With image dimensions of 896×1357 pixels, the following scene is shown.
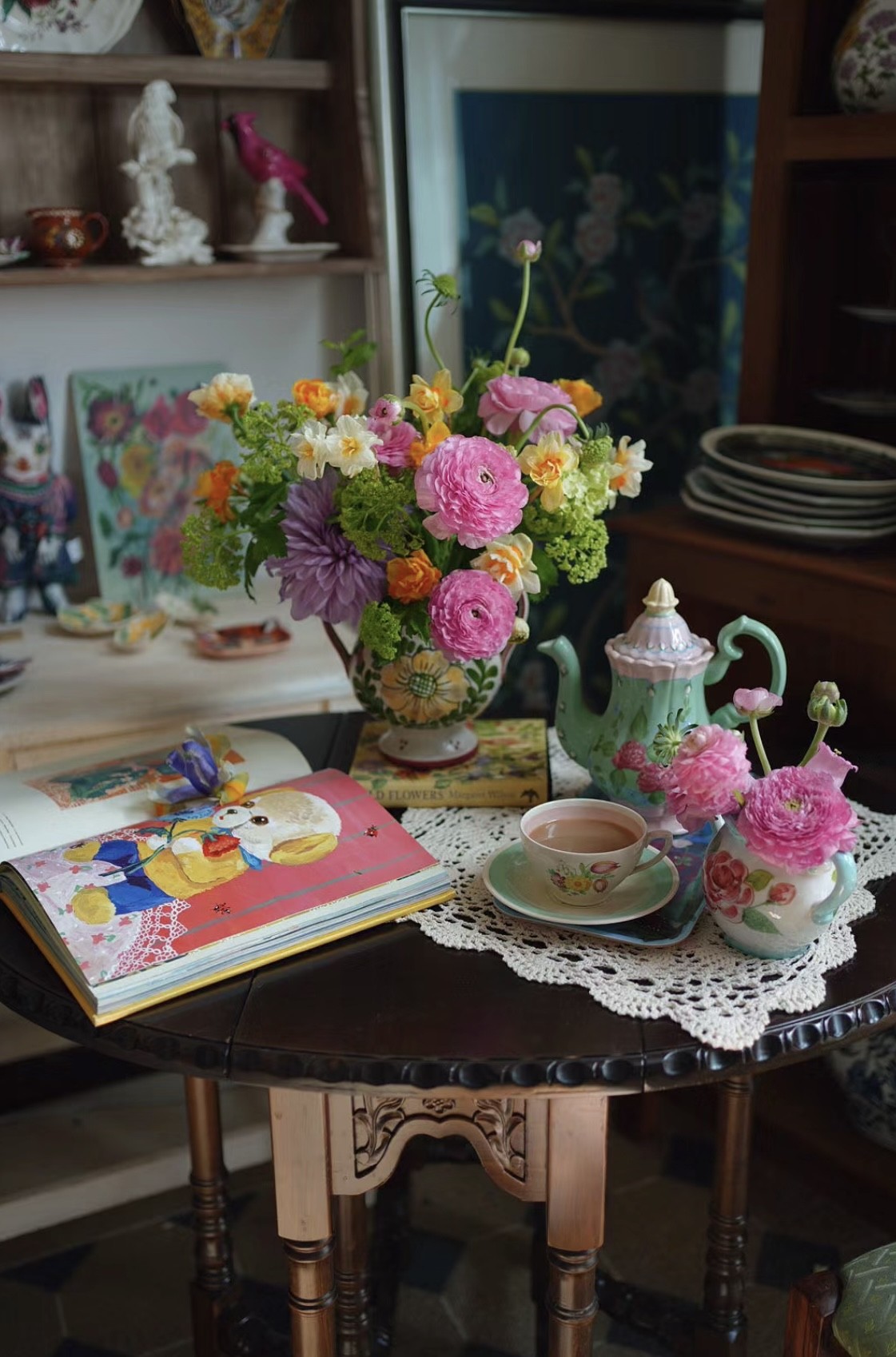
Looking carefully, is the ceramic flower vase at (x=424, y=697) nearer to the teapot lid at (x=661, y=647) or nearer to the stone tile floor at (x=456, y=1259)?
the teapot lid at (x=661, y=647)

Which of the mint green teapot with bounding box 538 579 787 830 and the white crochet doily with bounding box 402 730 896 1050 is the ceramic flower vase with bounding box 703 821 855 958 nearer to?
the white crochet doily with bounding box 402 730 896 1050

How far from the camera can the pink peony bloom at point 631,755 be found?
1303 millimetres

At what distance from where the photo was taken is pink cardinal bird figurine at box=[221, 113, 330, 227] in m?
2.00

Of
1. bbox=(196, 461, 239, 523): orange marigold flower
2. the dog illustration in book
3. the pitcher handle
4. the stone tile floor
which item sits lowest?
the stone tile floor

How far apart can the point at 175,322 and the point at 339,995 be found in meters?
1.40

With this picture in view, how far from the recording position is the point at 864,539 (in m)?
1.79

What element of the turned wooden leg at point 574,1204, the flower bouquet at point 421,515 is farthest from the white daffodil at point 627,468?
the turned wooden leg at point 574,1204

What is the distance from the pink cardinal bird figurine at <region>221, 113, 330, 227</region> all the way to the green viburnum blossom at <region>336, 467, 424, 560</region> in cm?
91

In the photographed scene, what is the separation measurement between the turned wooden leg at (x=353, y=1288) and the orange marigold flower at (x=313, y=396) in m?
0.85

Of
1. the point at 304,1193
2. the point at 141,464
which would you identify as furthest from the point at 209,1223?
the point at 141,464

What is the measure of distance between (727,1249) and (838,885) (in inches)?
29.5

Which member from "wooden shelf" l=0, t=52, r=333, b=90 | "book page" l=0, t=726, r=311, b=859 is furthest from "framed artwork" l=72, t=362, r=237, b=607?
"book page" l=0, t=726, r=311, b=859

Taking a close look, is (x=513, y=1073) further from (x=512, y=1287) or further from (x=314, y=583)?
(x=512, y=1287)

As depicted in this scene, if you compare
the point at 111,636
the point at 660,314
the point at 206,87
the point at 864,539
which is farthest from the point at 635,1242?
the point at 206,87
